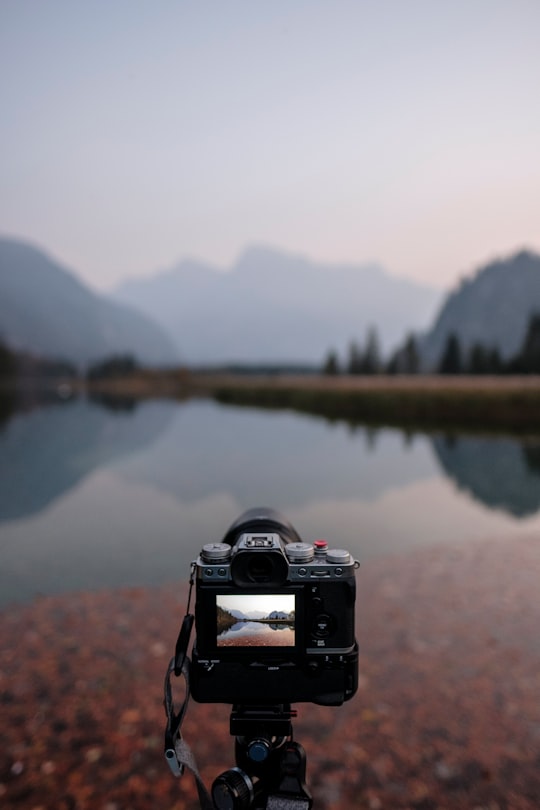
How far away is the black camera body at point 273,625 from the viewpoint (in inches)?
92.8

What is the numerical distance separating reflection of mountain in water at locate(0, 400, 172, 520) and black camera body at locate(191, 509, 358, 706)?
41.9 feet

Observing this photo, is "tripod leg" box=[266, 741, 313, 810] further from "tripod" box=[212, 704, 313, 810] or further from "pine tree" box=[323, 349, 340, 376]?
"pine tree" box=[323, 349, 340, 376]

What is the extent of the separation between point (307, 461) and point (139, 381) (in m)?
95.3

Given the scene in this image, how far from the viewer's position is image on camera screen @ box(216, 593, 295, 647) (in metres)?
2.36

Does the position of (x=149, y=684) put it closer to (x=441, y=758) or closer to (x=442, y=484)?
(x=441, y=758)

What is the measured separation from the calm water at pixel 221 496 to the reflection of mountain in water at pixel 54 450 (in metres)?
0.08

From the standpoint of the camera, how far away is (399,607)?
23.9 feet

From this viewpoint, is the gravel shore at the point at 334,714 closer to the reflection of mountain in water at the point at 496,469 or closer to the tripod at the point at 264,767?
the tripod at the point at 264,767

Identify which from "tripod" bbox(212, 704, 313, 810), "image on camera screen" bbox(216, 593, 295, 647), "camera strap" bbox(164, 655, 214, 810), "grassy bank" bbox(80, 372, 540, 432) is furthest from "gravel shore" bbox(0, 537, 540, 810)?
"grassy bank" bbox(80, 372, 540, 432)

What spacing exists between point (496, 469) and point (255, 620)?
20.3m

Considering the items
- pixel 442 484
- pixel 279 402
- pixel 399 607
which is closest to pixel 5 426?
pixel 279 402

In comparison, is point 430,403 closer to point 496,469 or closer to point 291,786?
point 496,469

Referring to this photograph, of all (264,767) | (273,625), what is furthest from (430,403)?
(273,625)

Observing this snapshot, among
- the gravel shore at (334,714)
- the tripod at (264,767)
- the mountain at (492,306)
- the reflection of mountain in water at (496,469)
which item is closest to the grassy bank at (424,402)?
the reflection of mountain in water at (496,469)
